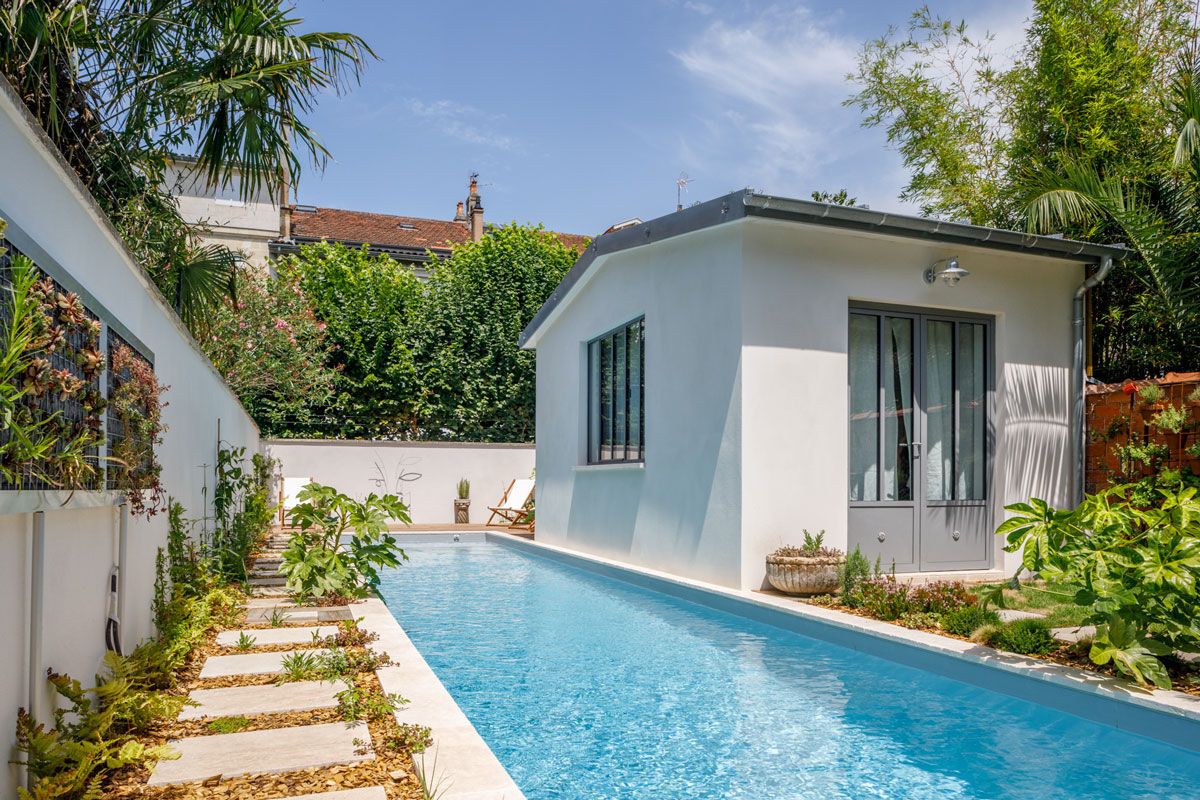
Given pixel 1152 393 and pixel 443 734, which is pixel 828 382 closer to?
pixel 1152 393

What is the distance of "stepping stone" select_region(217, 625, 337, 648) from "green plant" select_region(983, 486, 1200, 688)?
13.9 feet

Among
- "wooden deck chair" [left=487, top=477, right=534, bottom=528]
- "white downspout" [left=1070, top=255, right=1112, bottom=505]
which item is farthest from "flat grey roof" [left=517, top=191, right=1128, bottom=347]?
Answer: "wooden deck chair" [left=487, top=477, right=534, bottom=528]

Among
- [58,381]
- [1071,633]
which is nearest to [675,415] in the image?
[1071,633]

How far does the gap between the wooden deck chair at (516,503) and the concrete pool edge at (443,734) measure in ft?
40.5

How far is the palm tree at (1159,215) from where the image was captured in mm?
8227

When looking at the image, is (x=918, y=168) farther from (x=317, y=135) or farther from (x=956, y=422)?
(x=317, y=135)

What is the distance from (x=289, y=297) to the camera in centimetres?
1708

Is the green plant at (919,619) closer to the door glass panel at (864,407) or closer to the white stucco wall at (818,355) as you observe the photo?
the white stucco wall at (818,355)

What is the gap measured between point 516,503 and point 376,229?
16197mm

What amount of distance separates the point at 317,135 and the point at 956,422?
6.77m

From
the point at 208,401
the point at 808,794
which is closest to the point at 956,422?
the point at 808,794

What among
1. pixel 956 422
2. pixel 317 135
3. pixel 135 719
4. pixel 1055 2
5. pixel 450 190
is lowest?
pixel 135 719

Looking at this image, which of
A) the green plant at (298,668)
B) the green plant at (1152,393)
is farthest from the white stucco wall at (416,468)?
the green plant at (298,668)

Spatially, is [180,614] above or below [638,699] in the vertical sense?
above
